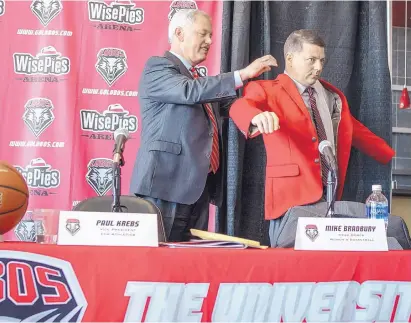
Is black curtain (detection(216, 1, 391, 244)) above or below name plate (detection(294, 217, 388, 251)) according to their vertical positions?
above

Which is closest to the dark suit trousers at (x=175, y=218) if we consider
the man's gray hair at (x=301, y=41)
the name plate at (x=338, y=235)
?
the man's gray hair at (x=301, y=41)

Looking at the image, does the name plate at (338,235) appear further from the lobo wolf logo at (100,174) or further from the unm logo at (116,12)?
the unm logo at (116,12)

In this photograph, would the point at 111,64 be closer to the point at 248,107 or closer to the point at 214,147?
the point at 214,147

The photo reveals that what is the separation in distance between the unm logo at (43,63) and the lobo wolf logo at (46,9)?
0.16m

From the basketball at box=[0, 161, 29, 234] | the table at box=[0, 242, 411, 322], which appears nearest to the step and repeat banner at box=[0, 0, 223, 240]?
the basketball at box=[0, 161, 29, 234]

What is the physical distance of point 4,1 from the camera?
10.2 ft

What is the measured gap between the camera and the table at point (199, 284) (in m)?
1.23

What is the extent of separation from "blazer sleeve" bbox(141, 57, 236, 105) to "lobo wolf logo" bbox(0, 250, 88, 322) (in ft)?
3.52

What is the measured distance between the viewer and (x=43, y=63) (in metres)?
A: 3.10

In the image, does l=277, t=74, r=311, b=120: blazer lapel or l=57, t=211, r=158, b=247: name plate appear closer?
l=57, t=211, r=158, b=247: name plate

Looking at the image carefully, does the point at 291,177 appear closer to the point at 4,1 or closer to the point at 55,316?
the point at 55,316

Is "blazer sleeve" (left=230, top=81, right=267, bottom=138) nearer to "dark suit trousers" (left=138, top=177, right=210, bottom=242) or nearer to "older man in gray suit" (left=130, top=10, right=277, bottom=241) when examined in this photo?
"older man in gray suit" (left=130, top=10, right=277, bottom=241)

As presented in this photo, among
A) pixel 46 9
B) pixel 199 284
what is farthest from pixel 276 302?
pixel 46 9

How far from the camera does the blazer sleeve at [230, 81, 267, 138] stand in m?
2.11
